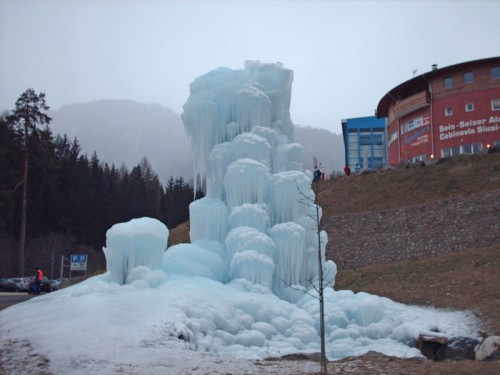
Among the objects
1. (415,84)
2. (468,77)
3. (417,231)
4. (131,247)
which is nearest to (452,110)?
(468,77)

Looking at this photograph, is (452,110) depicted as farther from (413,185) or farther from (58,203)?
(58,203)

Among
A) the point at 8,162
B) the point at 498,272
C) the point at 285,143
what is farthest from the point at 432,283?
the point at 8,162

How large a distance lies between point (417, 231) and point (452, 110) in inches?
737

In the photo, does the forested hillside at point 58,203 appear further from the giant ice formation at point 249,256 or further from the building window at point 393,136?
the building window at point 393,136

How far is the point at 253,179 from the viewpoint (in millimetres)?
21812

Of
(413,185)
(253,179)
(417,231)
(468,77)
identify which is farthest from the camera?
(468,77)

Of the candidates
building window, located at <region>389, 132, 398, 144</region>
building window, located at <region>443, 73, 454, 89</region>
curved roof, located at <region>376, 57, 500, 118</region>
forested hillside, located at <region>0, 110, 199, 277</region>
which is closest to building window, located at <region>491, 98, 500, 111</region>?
curved roof, located at <region>376, 57, 500, 118</region>

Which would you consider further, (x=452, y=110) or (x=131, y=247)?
(x=452, y=110)

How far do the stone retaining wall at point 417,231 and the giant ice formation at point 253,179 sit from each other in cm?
1126

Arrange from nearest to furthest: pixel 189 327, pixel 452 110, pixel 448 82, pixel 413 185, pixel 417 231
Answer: pixel 189 327 < pixel 417 231 < pixel 413 185 < pixel 452 110 < pixel 448 82

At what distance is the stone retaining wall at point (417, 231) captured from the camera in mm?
31028

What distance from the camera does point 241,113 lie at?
23.6 metres

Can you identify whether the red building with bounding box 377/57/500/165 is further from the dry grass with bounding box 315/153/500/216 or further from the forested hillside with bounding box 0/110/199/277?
the forested hillside with bounding box 0/110/199/277

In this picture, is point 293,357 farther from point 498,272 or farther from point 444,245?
point 444,245
